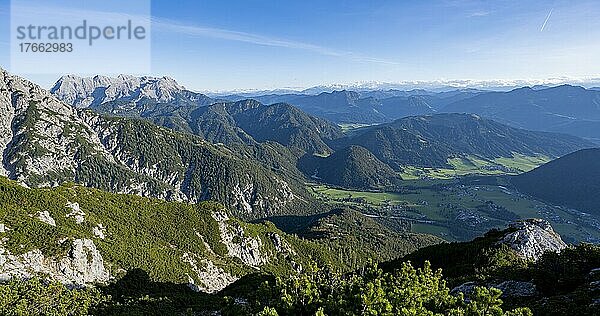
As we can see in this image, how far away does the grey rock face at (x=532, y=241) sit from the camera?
→ 9788cm

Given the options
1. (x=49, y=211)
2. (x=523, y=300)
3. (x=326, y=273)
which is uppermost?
(x=326, y=273)

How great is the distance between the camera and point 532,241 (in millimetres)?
100062

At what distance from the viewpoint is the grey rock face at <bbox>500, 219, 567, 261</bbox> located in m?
97.9

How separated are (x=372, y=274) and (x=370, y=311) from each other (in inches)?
636

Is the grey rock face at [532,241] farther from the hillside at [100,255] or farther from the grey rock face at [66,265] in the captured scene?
the grey rock face at [66,265]

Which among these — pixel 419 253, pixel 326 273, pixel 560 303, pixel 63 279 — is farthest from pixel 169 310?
pixel 419 253

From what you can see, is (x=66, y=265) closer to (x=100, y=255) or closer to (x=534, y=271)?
(x=100, y=255)

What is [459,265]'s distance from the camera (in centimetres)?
10456

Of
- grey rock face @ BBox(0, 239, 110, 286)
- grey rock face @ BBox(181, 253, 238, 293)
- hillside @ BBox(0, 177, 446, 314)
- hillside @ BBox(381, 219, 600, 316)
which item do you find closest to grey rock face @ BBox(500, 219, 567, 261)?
hillside @ BBox(381, 219, 600, 316)

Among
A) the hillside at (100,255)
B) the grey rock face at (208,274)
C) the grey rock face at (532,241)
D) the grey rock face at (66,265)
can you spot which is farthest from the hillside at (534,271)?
the grey rock face at (208,274)

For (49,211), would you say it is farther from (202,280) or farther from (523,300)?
(523,300)

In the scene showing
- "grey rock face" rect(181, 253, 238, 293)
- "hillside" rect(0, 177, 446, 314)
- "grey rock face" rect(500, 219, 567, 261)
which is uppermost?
"grey rock face" rect(500, 219, 567, 261)

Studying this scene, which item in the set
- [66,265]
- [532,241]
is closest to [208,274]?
[66,265]

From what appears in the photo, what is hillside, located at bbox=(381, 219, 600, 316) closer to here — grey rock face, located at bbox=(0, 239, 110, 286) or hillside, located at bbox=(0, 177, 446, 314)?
hillside, located at bbox=(0, 177, 446, 314)
